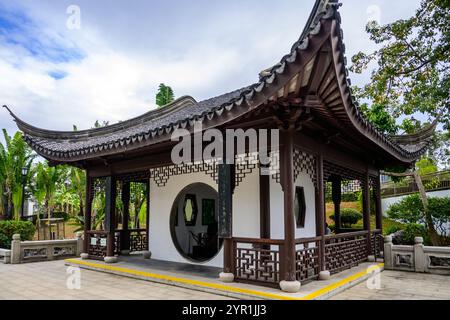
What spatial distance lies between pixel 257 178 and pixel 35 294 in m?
3.69

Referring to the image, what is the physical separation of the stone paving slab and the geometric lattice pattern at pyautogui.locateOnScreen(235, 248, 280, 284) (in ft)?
0.50

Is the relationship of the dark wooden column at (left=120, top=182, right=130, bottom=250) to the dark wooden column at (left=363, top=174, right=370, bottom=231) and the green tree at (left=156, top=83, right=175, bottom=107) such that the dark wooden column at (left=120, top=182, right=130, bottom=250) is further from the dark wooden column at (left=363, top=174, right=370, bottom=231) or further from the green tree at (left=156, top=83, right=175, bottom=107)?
the green tree at (left=156, top=83, right=175, bottom=107)

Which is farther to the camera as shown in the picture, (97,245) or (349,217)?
(349,217)

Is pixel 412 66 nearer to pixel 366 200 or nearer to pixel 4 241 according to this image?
pixel 366 200

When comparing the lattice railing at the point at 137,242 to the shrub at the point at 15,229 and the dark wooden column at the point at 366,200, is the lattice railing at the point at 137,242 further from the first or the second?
the dark wooden column at the point at 366,200

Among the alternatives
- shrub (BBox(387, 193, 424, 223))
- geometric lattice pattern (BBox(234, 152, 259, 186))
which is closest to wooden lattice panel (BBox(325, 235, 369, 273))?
geometric lattice pattern (BBox(234, 152, 259, 186))

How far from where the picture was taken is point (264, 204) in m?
5.64

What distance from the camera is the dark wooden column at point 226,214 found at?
5.24m

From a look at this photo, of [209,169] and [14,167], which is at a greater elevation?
[14,167]

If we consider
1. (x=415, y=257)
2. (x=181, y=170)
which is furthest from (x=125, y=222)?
(x=415, y=257)

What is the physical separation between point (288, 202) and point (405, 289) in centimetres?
236

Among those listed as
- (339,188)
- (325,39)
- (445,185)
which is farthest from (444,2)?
(445,185)

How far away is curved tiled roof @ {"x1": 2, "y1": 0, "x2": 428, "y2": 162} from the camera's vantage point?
3.30 meters

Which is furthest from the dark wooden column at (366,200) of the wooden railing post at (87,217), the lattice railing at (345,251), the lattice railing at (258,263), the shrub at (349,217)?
the shrub at (349,217)
